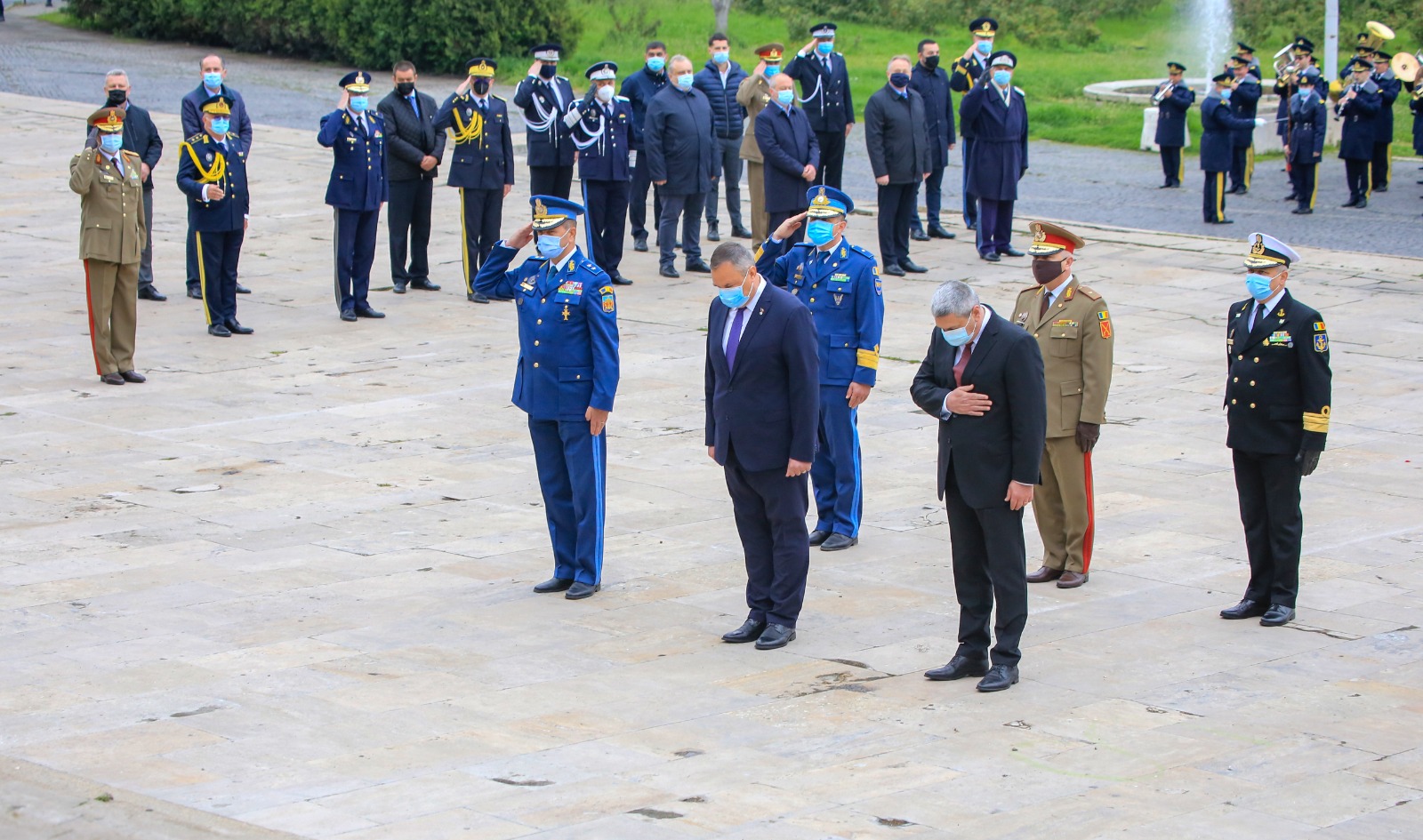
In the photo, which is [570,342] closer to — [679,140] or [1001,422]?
[1001,422]

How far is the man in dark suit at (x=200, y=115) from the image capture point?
15797 millimetres

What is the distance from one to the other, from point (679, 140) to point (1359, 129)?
9283 mm

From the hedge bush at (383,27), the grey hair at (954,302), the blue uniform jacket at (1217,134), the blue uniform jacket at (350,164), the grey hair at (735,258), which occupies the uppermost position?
the hedge bush at (383,27)

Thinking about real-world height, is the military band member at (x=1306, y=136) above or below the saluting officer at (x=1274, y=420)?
above

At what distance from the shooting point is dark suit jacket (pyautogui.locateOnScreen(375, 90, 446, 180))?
55.0 feet

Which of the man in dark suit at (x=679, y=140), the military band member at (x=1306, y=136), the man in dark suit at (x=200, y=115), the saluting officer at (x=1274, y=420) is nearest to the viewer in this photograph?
the saluting officer at (x=1274, y=420)

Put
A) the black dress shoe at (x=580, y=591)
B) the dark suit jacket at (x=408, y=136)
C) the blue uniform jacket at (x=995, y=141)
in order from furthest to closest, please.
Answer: the blue uniform jacket at (x=995, y=141)
the dark suit jacket at (x=408, y=136)
the black dress shoe at (x=580, y=591)

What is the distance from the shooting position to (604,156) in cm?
1722

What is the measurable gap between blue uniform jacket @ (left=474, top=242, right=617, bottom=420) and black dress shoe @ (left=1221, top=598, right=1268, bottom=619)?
319 centimetres

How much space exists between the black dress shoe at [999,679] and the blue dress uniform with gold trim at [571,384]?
229 cm

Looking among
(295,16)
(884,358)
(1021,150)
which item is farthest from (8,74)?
(884,358)

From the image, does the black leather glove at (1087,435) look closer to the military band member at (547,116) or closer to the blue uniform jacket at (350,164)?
the blue uniform jacket at (350,164)

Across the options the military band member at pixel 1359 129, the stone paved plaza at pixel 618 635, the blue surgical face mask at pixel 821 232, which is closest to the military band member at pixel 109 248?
the stone paved plaza at pixel 618 635

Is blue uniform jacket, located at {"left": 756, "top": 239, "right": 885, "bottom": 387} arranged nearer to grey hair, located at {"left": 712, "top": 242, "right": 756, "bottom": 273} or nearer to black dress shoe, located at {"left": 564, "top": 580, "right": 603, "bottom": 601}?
grey hair, located at {"left": 712, "top": 242, "right": 756, "bottom": 273}
